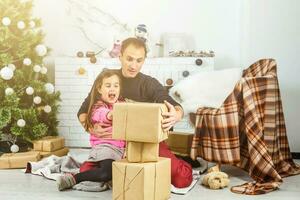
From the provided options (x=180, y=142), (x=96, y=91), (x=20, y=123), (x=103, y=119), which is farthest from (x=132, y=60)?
(x=20, y=123)

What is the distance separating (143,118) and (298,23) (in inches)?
72.2

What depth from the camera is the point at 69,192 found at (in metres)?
2.22

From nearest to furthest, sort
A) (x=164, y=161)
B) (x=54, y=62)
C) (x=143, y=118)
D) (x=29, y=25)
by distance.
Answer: (x=143, y=118)
(x=164, y=161)
(x=29, y=25)
(x=54, y=62)

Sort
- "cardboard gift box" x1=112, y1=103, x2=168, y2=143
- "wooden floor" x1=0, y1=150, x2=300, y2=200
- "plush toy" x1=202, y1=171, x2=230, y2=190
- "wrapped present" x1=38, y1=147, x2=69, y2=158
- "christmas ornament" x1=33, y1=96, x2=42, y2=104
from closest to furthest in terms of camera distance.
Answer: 1. "cardboard gift box" x1=112, y1=103, x2=168, y2=143
2. "wooden floor" x1=0, y1=150, x2=300, y2=200
3. "plush toy" x1=202, y1=171, x2=230, y2=190
4. "wrapped present" x1=38, y1=147, x2=69, y2=158
5. "christmas ornament" x1=33, y1=96, x2=42, y2=104

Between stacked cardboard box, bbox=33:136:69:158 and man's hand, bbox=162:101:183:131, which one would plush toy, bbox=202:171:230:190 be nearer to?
man's hand, bbox=162:101:183:131

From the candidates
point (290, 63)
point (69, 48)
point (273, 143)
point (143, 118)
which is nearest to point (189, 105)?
point (273, 143)

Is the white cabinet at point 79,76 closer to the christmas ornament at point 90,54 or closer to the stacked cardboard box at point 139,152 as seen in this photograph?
the christmas ornament at point 90,54

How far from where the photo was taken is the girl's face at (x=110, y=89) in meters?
2.44

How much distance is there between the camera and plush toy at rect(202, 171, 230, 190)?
91.2 inches

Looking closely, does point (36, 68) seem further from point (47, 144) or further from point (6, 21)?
point (47, 144)

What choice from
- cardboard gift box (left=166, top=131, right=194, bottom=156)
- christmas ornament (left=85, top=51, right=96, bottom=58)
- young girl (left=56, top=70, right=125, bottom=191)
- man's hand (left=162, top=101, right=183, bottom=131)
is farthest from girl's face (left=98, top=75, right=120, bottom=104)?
christmas ornament (left=85, top=51, right=96, bottom=58)

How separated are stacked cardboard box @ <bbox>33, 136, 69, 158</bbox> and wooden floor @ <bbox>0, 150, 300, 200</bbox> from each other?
17.6 inches

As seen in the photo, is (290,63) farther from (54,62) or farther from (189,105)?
(54,62)

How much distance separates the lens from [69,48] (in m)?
3.43
